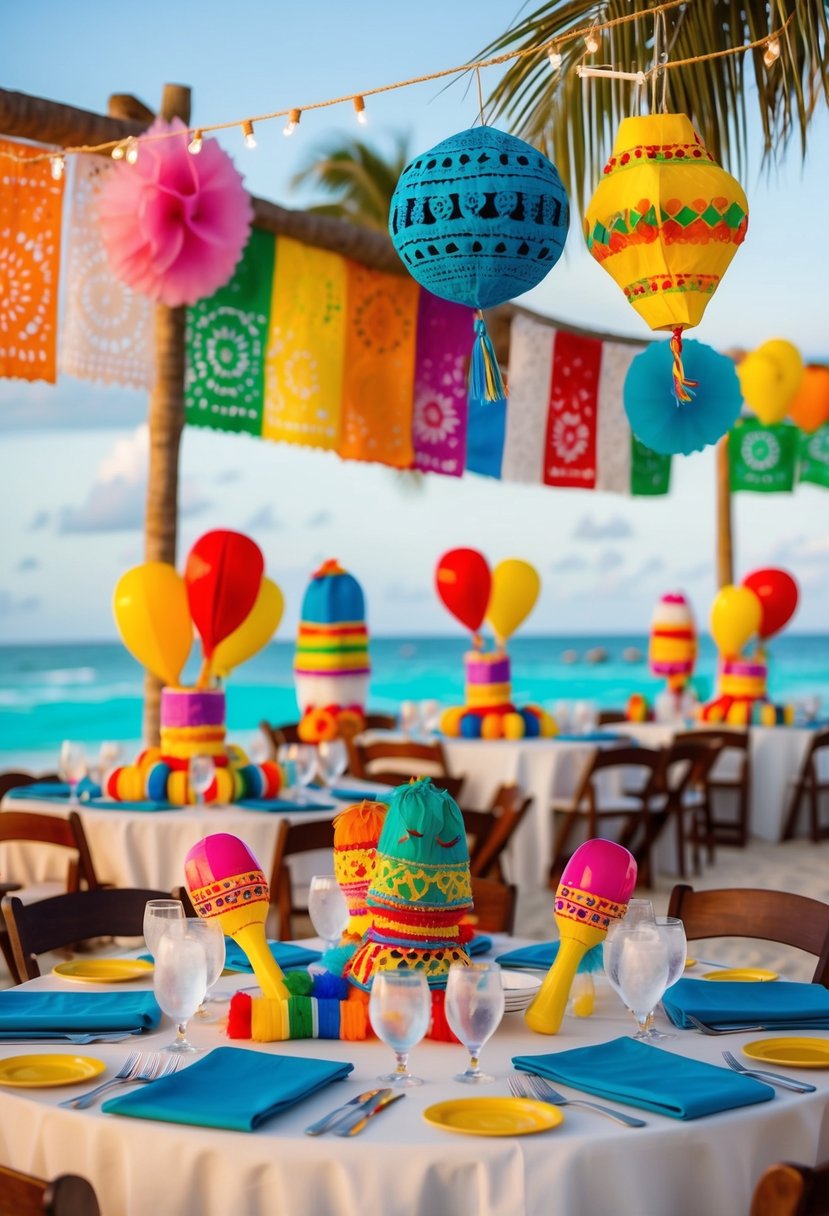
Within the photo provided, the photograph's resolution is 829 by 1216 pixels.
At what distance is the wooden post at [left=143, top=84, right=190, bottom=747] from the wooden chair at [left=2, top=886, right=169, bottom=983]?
287cm

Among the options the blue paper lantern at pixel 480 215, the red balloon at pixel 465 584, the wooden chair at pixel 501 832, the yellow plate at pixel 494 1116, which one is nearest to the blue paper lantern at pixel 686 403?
the blue paper lantern at pixel 480 215

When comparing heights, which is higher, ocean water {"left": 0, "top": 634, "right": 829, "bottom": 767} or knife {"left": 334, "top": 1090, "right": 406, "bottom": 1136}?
knife {"left": 334, "top": 1090, "right": 406, "bottom": 1136}

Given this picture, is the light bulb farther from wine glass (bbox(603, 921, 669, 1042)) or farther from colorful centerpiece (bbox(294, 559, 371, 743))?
colorful centerpiece (bbox(294, 559, 371, 743))

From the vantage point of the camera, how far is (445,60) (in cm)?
1228

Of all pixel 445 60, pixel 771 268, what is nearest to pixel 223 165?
pixel 445 60

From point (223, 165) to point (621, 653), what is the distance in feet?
105

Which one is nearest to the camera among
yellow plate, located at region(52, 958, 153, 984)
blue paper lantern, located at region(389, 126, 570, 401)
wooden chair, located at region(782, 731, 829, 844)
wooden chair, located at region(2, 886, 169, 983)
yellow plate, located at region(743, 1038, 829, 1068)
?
yellow plate, located at region(743, 1038, 829, 1068)

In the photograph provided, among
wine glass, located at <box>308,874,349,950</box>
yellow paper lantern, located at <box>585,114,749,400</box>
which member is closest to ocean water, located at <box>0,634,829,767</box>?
yellow paper lantern, located at <box>585,114,749,400</box>

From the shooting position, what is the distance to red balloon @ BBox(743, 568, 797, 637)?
29.0ft

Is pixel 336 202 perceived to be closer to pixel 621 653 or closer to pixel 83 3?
pixel 83 3

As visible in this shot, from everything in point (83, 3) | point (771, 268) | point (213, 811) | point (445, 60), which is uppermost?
point (83, 3)

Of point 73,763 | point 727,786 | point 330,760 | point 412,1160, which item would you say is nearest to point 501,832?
point 330,760

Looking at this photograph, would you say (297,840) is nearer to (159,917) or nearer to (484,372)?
(484,372)

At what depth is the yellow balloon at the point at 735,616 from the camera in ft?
28.3
